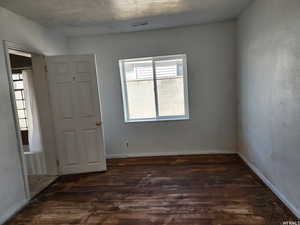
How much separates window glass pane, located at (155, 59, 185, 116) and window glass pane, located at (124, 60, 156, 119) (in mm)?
166

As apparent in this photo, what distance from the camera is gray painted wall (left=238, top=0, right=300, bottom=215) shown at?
79.0 inches

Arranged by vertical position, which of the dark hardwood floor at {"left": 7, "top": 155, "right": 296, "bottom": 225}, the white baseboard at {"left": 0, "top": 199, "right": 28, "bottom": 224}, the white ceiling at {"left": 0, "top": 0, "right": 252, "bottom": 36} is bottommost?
the dark hardwood floor at {"left": 7, "top": 155, "right": 296, "bottom": 225}

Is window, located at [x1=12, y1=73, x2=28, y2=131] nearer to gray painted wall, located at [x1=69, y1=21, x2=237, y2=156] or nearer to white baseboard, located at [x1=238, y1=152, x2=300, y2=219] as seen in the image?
gray painted wall, located at [x1=69, y1=21, x2=237, y2=156]

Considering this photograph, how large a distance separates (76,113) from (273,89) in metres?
3.00

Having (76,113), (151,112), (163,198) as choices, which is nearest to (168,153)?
(151,112)

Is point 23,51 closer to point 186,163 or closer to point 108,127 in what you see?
point 108,127

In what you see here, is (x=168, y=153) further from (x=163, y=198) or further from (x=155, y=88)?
(x=163, y=198)

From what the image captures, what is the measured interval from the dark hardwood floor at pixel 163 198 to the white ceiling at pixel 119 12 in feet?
8.46

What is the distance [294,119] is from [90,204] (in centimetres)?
256

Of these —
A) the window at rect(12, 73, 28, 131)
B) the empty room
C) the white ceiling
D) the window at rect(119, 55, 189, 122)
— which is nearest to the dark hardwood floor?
the empty room

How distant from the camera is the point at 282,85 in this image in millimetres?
2213

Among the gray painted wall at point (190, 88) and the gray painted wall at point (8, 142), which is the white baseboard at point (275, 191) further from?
the gray painted wall at point (8, 142)

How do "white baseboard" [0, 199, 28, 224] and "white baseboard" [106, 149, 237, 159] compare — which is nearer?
"white baseboard" [0, 199, 28, 224]

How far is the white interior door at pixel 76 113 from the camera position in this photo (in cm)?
337
